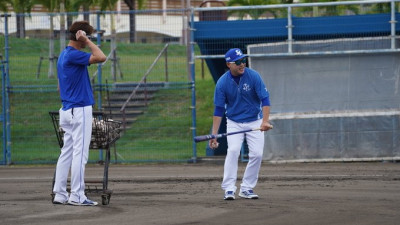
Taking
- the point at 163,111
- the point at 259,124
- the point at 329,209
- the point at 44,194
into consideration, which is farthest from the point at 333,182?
the point at 163,111

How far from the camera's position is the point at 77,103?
10.1 metres

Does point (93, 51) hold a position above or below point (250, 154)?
above

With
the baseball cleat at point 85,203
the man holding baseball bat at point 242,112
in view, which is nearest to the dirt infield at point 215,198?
the baseball cleat at point 85,203

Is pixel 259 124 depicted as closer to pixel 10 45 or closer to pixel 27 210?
pixel 27 210

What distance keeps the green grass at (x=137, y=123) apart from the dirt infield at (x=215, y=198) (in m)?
2.49

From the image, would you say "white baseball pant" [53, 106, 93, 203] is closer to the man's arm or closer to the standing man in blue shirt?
the standing man in blue shirt

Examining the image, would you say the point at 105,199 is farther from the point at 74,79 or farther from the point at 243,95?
the point at 243,95

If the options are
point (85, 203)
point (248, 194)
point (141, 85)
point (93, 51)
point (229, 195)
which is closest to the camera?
point (93, 51)

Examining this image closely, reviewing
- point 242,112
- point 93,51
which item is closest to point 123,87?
point 242,112

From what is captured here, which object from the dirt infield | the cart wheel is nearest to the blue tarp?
the dirt infield

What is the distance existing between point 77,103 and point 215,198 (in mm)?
2245

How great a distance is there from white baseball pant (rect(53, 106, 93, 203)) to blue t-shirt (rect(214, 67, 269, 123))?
181cm

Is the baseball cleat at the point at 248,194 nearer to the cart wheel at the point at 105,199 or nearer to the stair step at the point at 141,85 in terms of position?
the cart wheel at the point at 105,199

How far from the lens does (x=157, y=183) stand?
43.9ft
